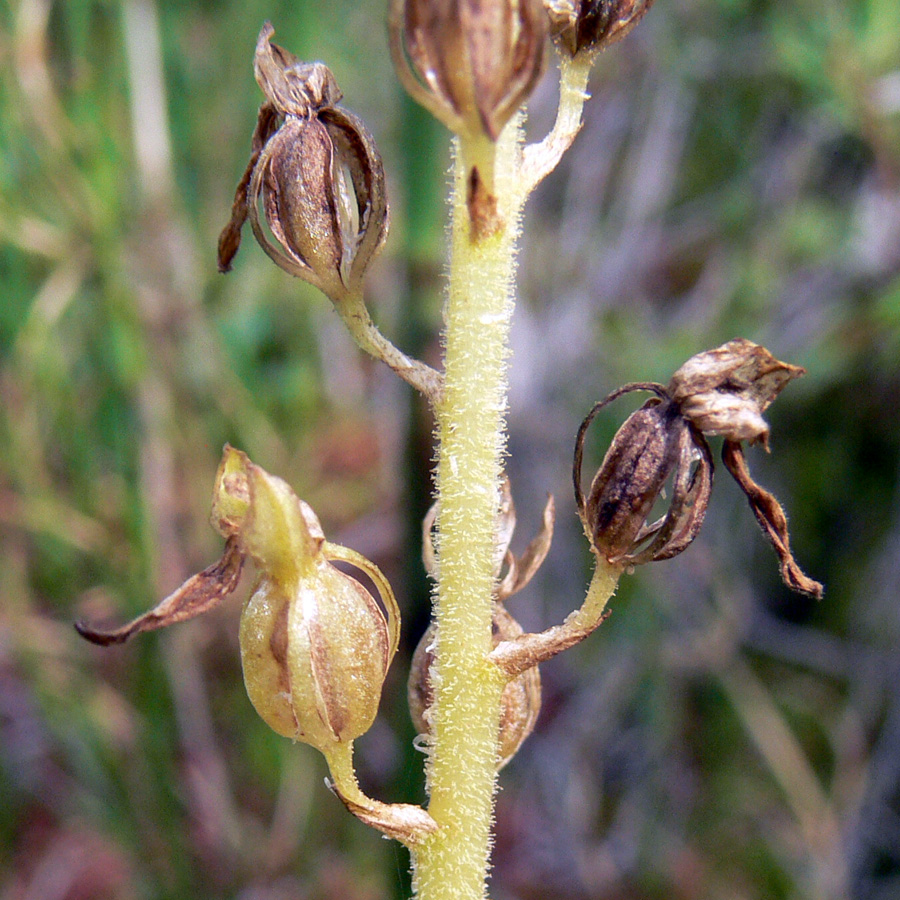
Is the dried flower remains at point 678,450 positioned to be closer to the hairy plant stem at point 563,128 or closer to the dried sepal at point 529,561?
the dried sepal at point 529,561

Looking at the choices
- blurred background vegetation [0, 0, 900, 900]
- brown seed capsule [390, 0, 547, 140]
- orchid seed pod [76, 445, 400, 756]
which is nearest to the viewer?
brown seed capsule [390, 0, 547, 140]

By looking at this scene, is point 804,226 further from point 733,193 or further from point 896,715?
point 896,715

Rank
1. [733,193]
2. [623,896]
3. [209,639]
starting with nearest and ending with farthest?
[209,639]
[623,896]
[733,193]

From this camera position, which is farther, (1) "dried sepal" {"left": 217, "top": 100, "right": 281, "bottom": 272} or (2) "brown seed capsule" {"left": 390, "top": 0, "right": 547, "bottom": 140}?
(1) "dried sepal" {"left": 217, "top": 100, "right": 281, "bottom": 272}

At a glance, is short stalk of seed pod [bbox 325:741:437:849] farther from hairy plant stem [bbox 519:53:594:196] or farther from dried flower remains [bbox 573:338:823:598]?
hairy plant stem [bbox 519:53:594:196]

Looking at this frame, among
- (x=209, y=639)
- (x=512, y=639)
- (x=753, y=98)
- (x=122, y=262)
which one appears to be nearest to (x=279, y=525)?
(x=512, y=639)

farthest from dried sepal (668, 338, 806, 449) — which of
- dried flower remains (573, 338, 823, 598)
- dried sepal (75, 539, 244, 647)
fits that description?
dried sepal (75, 539, 244, 647)

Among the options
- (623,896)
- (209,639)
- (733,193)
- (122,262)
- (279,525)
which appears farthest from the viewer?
(733,193)

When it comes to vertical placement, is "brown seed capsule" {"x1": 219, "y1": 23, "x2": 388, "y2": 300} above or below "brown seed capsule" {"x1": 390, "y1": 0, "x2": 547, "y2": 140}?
below

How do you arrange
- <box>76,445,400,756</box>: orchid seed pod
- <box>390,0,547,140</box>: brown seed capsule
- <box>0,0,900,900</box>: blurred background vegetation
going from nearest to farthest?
<box>390,0,547,140</box>: brown seed capsule
<box>76,445,400,756</box>: orchid seed pod
<box>0,0,900,900</box>: blurred background vegetation
